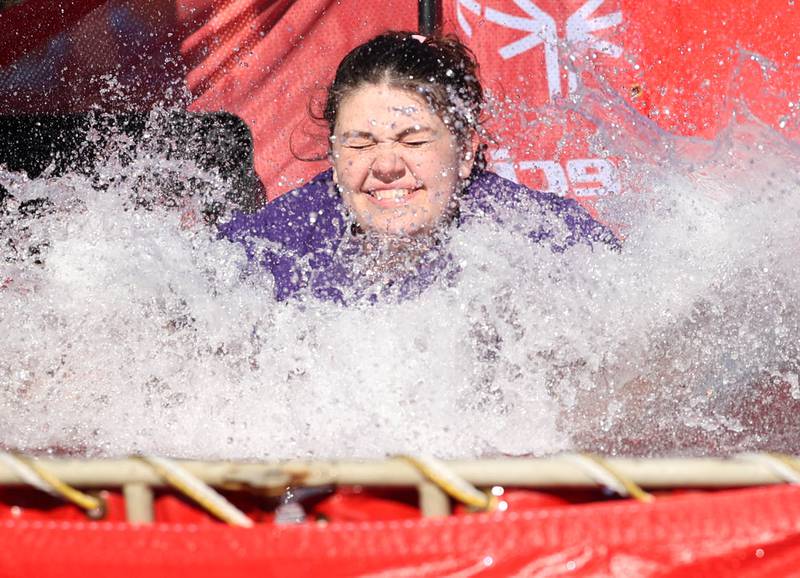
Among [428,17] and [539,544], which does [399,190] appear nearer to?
[428,17]

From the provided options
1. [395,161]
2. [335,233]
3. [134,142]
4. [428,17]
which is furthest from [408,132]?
[134,142]

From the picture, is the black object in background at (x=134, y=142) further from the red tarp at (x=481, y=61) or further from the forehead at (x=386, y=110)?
the forehead at (x=386, y=110)

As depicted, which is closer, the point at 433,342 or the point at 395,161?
the point at 433,342

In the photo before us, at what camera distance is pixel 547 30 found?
2758 millimetres

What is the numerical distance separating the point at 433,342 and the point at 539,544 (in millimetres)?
730

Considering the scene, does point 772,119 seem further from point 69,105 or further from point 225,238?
point 69,105

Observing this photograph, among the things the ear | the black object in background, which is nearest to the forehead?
the ear

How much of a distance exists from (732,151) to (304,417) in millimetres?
1592

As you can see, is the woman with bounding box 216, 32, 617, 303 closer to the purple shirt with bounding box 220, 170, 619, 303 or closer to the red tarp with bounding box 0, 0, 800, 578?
the purple shirt with bounding box 220, 170, 619, 303

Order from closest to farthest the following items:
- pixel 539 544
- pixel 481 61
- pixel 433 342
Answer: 1. pixel 539 544
2. pixel 433 342
3. pixel 481 61

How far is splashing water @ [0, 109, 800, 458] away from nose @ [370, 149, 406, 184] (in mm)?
197

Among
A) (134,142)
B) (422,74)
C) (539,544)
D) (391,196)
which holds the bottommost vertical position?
(539,544)

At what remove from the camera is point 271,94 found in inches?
108

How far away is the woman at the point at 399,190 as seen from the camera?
1889 millimetres
